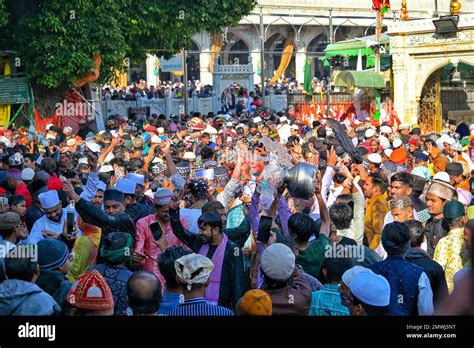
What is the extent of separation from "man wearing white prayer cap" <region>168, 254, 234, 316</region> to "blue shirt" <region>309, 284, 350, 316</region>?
24.1 inches

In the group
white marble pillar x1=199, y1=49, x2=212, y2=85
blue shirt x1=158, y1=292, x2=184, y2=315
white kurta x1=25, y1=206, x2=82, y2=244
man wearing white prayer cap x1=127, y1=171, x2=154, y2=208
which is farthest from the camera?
white marble pillar x1=199, y1=49, x2=212, y2=85

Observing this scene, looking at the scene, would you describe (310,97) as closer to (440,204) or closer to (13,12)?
(13,12)

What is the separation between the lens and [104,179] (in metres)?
10.8

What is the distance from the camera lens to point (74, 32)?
23.1 m

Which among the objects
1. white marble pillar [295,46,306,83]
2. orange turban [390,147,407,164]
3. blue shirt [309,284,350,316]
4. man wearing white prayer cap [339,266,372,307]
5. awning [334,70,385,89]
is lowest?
blue shirt [309,284,350,316]

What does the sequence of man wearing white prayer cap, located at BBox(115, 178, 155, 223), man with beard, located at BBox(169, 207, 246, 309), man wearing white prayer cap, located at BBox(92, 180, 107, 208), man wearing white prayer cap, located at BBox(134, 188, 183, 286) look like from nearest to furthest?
man with beard, located at BBox(169, 207, 246, 309), man wearing white prayer cap, located at BBox(134, 188, 183, 286), man wearing white prayer cap, located at BBox(115, 178, 155, 223), man wearing white prayer cap, located at BBox(92, 180, 107, 208)

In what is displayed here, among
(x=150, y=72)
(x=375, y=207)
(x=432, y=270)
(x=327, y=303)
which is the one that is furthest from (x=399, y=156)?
(x=150, y=72)

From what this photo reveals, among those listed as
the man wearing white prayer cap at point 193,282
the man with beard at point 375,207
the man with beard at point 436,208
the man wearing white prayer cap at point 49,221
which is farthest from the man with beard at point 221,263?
the man with beard at point 375,207

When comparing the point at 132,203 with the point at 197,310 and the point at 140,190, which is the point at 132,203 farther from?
the point at 197,310

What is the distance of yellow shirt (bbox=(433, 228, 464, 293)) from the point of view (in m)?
7.15

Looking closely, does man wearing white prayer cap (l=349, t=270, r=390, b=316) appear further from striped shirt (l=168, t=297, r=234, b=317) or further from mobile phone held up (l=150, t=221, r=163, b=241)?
mobile phone held up (l=150, t=221, r=163, b=241)

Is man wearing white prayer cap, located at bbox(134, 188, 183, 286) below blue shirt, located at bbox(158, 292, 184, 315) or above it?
above

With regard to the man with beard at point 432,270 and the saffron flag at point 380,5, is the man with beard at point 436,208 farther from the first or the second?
the saffron flag at point 380,5

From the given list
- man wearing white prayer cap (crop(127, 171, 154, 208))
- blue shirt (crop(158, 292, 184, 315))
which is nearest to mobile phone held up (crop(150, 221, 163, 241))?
blue shirt (crop(158, 292, 184, 315))
